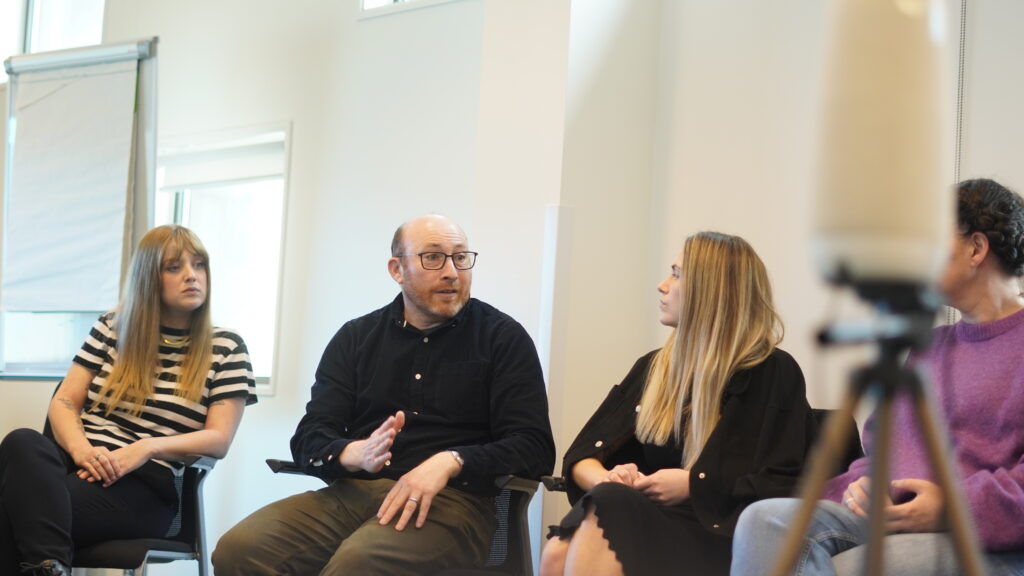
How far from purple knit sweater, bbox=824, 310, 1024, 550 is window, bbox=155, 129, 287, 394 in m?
3.01

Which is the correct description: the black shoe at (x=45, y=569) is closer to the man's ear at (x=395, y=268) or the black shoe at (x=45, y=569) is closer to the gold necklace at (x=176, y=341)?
the gold necklace at (x=176, y=341)

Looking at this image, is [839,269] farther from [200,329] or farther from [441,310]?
[200,329]

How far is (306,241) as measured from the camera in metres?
4.34

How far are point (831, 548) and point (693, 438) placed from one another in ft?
1.88

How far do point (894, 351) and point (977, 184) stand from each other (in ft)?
5.57

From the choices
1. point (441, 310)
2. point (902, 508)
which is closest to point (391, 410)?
point (441, 310)

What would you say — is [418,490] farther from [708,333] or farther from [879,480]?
[879,480]

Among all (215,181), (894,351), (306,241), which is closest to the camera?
(894,351)

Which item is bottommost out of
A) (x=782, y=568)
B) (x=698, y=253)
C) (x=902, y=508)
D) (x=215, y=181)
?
(x=902, y=508)

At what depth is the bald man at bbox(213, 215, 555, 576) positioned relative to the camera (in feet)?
8.34

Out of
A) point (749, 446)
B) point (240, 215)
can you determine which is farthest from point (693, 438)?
point (240, 215)

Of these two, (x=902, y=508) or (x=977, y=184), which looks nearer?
(x=902, y=508)

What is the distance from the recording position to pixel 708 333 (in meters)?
2.51

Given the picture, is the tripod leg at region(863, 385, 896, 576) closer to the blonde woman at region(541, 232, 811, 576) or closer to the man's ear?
the blonde woman at region(541, 232, 811, 576)
